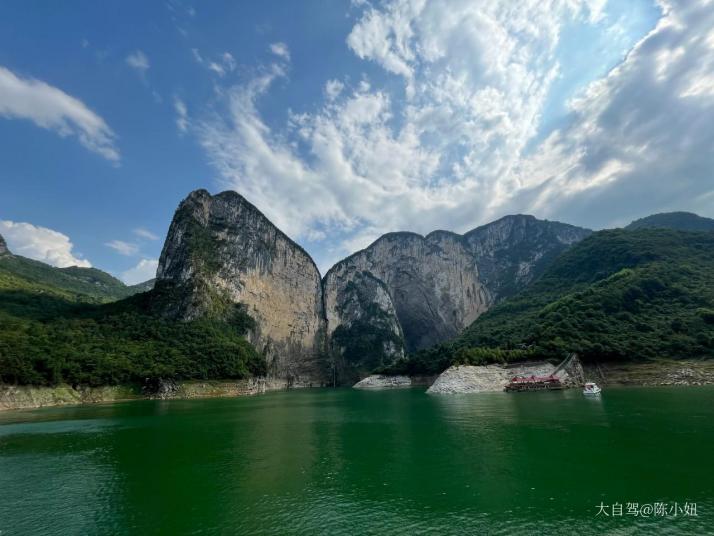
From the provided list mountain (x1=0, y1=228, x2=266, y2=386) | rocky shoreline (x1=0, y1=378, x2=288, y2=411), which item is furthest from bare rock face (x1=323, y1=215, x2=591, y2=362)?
rocky shoreline (x1=0, y1=378, x2=288, y2=411)

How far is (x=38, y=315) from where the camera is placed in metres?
79.8

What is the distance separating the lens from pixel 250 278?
124000 mm

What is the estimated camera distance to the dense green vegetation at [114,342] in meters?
55.3

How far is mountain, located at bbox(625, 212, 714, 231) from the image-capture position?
158m

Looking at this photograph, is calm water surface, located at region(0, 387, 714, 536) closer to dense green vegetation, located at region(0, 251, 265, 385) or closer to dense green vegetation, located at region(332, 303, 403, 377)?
dense green vegetation, located at region(0, 251, 265, 385)

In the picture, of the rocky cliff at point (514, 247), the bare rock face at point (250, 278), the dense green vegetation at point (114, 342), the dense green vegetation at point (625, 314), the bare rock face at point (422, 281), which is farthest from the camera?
the rocky cliff at point (514, 247)

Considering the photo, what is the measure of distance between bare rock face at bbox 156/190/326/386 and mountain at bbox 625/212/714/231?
138m

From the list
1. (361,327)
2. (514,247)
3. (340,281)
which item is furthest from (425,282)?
(514,247)

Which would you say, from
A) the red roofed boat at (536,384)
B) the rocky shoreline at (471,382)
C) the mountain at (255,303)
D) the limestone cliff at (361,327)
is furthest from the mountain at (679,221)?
the red roofed boat at (536,384)

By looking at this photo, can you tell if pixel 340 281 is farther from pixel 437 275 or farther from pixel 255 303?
pixel 255 303

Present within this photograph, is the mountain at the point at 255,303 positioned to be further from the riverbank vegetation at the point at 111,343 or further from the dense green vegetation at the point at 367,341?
the dense green vegetation at the point at 367,341

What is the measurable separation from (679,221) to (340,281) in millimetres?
150782

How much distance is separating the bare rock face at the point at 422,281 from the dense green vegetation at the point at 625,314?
177 feet

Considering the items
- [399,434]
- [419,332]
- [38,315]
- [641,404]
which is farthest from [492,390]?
[419,332]
